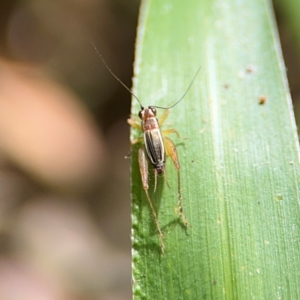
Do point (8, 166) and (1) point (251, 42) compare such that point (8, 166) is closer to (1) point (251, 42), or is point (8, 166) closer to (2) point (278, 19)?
(1) point (251, 42)

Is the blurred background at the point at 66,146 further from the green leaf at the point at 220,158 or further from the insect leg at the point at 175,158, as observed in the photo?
the insect leg at the point at 175,158

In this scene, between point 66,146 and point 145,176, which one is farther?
point 66,146

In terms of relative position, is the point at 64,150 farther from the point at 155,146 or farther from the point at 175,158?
the point at 175,158

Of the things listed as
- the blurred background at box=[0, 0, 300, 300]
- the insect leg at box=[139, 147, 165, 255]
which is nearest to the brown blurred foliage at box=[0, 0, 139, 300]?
the blurred background at box=[0, 0, 300, 300]

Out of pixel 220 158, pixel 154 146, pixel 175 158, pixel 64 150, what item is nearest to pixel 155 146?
pixel 154 146

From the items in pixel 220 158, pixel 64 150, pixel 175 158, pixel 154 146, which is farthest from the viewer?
pixel 64 150

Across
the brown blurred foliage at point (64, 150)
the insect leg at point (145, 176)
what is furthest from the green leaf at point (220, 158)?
the brown blurred foliage at point (64, 150)
